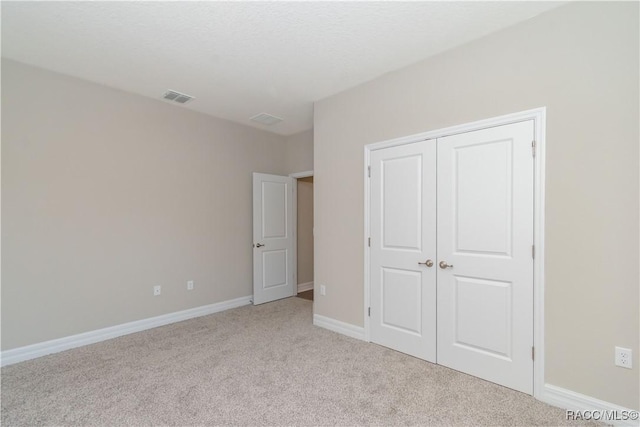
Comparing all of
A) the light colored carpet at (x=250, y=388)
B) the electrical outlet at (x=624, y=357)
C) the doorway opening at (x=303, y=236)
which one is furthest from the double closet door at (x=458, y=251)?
the doorway opening at (x=303, y=236)

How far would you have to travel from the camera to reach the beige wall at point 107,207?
2.85m

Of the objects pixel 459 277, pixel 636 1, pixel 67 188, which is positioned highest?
pixel 636 1

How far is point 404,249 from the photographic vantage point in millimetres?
2951

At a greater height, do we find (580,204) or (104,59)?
(104,59)

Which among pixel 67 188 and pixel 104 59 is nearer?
pixel 104 59

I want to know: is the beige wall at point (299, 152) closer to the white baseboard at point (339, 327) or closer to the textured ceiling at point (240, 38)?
the textured ceiling at point (240, 38)

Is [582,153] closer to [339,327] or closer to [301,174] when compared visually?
[339,327]

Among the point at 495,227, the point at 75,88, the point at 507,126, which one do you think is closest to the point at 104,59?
the point at 75,88

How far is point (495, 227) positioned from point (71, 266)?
13.2 feet

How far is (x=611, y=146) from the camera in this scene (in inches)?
75.6

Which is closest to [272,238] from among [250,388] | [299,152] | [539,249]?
[299,152]

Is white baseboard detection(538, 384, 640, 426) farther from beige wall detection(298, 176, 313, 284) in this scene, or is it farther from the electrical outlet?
beige wall detection(298, 176, 313, 284)

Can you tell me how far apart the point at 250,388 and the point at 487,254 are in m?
2.13

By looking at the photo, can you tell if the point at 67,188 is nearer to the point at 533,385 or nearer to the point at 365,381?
the point at 365,381
